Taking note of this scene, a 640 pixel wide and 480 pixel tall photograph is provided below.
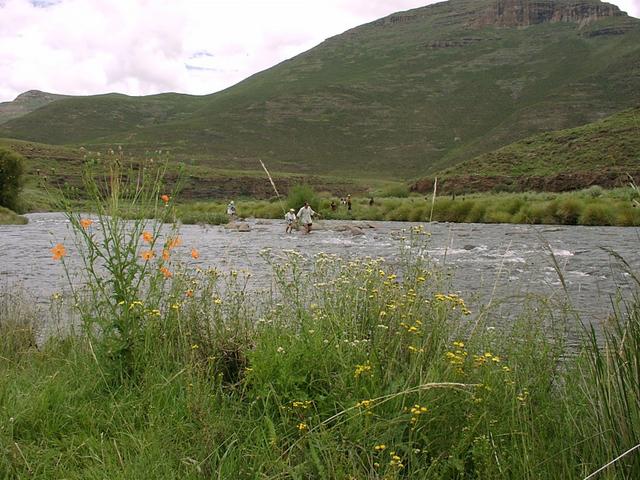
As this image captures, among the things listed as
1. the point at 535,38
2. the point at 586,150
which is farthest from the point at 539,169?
the point at 535,38

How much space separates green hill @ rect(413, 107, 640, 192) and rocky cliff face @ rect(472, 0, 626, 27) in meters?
135

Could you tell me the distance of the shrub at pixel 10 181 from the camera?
3400cm

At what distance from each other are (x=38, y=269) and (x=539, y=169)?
3826 cm

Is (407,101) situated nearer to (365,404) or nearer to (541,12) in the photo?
(541,12)

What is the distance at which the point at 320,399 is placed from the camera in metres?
2.79

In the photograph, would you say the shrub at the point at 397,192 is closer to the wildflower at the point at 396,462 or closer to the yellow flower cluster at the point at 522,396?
the yellow flower cluster at the point at 522,396

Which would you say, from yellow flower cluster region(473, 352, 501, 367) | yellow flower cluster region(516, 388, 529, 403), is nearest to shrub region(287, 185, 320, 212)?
yellow flower cluster region(473, 352, 501, 367)

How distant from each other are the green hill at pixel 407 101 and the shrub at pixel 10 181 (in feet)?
129

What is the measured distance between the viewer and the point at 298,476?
233cm

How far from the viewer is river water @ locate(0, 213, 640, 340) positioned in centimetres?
791

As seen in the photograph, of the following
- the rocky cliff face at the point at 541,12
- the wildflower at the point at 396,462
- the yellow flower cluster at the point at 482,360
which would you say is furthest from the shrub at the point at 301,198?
the rocky cliff face at the point at 541,12

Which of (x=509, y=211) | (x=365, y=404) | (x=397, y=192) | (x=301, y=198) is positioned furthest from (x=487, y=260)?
(x=397, y=192)

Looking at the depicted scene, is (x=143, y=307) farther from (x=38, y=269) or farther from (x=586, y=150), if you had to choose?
(x=586, y=150)

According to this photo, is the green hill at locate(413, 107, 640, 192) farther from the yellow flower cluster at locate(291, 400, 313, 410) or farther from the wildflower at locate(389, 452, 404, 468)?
the wildflower at locate(389, 452, 404, 468)
